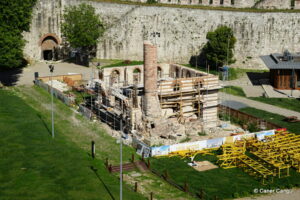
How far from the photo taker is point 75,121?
45.4 metres

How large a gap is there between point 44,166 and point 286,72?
3566 centimetres

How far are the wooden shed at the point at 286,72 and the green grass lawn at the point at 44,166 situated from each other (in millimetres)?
27984

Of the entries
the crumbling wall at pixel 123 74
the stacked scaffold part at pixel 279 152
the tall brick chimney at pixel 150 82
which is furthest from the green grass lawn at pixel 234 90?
the tall brick chimney at pixel 150 82

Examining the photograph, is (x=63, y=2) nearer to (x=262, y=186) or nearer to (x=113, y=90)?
(x=113, y=90)

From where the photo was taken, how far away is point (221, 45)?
64.1m

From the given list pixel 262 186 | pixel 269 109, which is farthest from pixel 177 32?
pixel 262 186

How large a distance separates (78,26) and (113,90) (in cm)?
2089

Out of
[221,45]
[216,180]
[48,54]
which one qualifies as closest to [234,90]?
[221,45]

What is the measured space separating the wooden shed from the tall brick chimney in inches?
858

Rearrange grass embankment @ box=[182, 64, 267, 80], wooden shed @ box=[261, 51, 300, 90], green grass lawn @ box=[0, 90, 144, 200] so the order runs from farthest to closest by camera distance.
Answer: grass embankment @ box=[182, 64, 267, 80] < wooden shed @ box=[261, 51, 300, 90] < green grass lawn @ box=[0, 90, 144, 200]

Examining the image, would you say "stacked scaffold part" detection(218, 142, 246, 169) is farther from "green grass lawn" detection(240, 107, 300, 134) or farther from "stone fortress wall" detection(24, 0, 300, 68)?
"stone fortress wall" detection(24, 0, 300, 68)

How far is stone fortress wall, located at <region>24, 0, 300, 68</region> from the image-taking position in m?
67.1

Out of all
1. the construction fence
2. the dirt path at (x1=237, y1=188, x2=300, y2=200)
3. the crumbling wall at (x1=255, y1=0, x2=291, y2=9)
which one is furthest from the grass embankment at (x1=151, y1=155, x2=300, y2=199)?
the crumbling wall at (x1=255, y1=0, x2=291, y2=9)

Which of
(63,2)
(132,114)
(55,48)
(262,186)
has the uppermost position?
(63,2)
